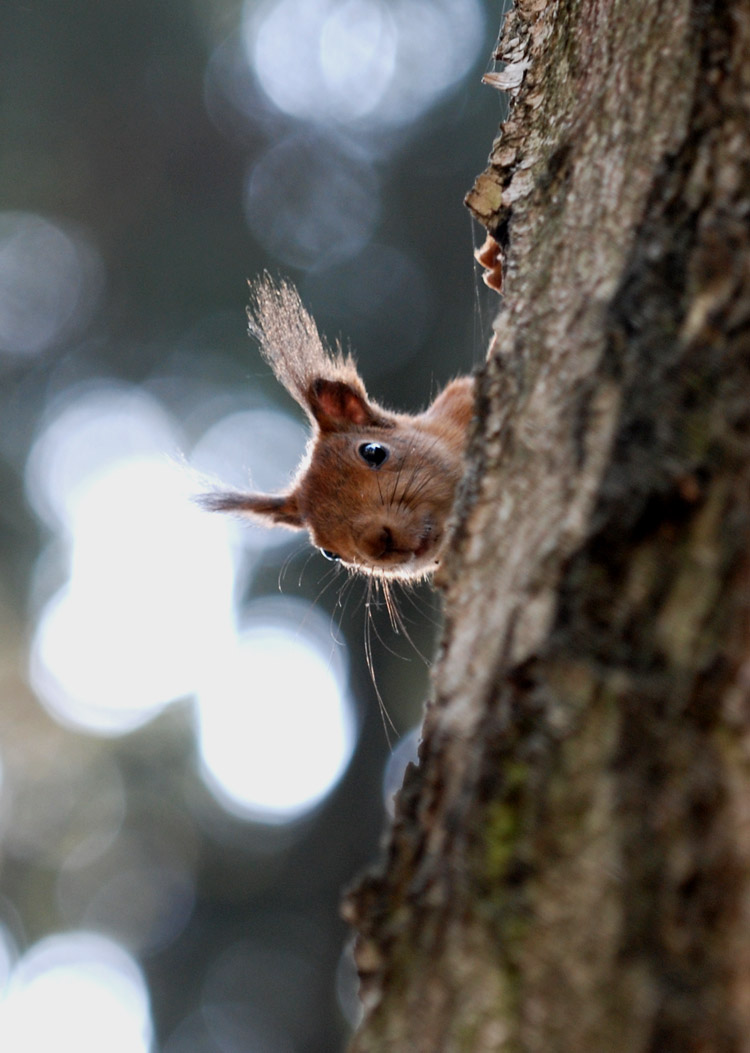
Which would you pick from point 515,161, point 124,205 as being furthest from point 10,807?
point 515,161

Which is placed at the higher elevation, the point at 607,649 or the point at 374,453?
the point at 374,453

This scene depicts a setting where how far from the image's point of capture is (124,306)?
5680 millimetres

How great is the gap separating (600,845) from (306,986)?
4.52 m

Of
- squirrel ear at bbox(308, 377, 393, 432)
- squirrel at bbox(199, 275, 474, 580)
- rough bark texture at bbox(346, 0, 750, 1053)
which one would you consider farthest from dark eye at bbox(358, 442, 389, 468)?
rough bark texture at bbox(346, 0, 750, 1053)

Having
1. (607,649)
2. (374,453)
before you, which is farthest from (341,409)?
(607,649)

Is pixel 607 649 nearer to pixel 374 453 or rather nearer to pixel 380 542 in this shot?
pixel 380 542

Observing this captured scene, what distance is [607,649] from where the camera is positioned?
0.78m

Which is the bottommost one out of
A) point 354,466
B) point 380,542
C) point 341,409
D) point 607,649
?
point 607,649

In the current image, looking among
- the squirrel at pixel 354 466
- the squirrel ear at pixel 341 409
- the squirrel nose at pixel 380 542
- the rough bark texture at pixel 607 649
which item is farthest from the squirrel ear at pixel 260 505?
the rough bark texture at pixel 607 649

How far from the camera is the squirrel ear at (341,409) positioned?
3000 millimetres

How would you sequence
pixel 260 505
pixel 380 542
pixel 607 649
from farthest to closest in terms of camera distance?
pixel 260 505, pixel 380 542, pixel 607 649

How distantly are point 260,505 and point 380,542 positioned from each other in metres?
0.56

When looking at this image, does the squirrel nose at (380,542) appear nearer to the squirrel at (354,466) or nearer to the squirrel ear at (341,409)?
the squirrel at (354,466)

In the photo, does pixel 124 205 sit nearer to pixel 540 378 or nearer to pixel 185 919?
pixel 185 919
